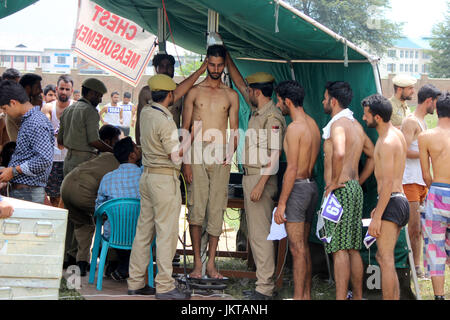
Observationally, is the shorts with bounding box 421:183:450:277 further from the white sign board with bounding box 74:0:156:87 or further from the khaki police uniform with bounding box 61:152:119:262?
the white sign board with bounding box 74:0:156:87

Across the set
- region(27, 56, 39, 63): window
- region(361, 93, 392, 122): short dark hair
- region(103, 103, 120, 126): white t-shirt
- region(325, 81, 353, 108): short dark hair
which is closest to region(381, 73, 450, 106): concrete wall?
region(103, 103, 120, 126): white t-shirt

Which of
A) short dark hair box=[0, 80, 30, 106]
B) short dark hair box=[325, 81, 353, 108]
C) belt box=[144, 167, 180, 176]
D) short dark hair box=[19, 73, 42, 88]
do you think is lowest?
belt box=[144, 167, 180, 176]

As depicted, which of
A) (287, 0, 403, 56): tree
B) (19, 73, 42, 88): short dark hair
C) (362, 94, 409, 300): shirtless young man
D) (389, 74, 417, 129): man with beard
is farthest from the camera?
(287, 0, 403, 56): tree

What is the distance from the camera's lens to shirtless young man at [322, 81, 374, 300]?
561cm

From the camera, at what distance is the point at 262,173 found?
20.4 feet

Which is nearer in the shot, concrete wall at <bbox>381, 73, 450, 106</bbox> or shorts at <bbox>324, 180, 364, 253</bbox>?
shorts at <bbox>324, 180, 364, 253</bbox>

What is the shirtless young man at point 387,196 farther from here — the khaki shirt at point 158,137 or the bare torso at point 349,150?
the khaki shirt at point 158,137

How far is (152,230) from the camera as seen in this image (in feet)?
20.2

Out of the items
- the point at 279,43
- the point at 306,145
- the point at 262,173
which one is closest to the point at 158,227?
the point at 262,173

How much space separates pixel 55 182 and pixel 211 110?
2994 mm

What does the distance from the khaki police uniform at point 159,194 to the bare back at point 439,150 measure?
2262 millimetres

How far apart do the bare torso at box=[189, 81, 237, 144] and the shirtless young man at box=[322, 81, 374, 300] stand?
115 cm
